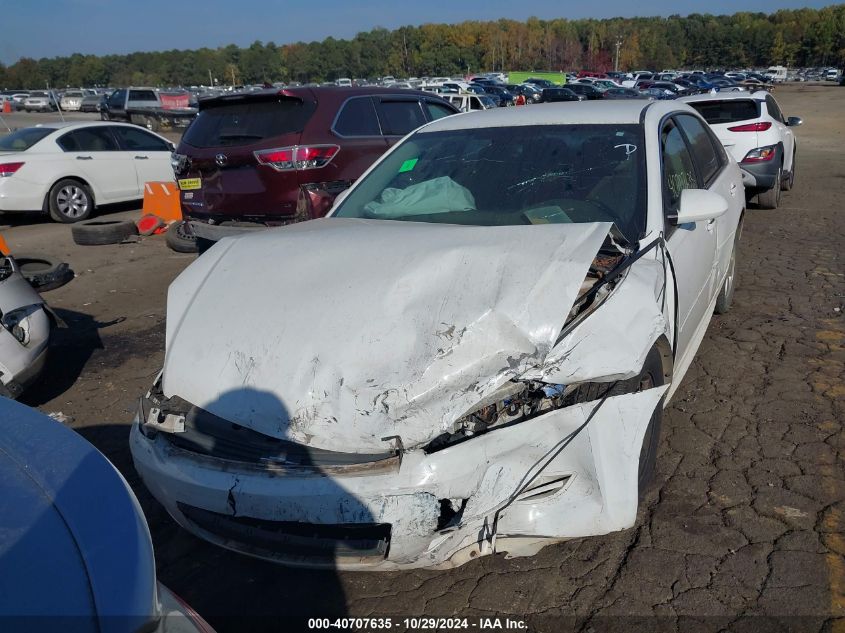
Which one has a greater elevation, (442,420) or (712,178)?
(712,178)

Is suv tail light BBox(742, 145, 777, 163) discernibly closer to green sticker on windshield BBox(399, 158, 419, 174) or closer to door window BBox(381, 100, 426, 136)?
door window BBox(381, 100, 426, 136)

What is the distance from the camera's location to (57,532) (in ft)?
4.64

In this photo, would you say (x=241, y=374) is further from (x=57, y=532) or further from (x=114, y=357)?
(x=114, y=357)

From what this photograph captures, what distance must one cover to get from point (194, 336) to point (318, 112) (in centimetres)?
444

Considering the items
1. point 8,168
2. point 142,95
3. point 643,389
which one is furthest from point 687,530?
point 142,95

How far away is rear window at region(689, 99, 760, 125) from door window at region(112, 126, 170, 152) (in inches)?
342

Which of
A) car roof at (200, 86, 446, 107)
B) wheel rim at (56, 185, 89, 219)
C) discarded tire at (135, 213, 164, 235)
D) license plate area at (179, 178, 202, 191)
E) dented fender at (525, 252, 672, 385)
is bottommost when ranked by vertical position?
discarded tire at (135, 213, 164, 235)

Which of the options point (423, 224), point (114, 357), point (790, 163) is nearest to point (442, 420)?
point (423, 224)

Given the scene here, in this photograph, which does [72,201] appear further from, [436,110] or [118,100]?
[118,100]

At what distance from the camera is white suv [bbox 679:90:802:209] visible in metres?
9.61

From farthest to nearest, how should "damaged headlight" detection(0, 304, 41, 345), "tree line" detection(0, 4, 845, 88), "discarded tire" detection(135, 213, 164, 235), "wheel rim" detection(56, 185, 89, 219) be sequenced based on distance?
1. "tree line" detection(0, 4, 845, 88)
2. "wheel rim" detection(56, 185, 89, 219)
3. "discarded tire" detection(135, 213, 164, 235)
4. "damaged headlight" detection(0, 304, 41, 345)

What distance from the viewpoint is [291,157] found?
253 inches

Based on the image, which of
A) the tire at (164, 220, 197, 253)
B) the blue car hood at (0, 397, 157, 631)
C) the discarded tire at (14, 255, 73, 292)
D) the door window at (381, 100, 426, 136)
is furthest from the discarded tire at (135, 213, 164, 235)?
the blue car hood at (0, 397, 157, 631)

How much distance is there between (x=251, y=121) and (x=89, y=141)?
223 inches
